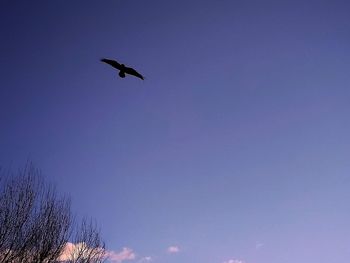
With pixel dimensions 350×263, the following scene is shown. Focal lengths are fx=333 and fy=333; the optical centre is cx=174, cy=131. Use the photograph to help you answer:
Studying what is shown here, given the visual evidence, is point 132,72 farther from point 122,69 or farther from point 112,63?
point 112,63

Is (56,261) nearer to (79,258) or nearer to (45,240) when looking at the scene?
(45,240)

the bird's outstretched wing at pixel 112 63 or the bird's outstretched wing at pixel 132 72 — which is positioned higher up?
the bird's outstretched wing at pixel 112 63

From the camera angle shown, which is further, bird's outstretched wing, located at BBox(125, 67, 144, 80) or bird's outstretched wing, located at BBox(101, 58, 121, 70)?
bird's outstretched wing, located at BBox(125, 67, 144, 80)

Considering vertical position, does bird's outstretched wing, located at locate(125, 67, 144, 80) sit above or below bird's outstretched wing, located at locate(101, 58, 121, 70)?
below

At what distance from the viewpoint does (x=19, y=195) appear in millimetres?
13086

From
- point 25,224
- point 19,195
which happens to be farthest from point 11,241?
point 19,195

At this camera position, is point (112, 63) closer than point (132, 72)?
Yes

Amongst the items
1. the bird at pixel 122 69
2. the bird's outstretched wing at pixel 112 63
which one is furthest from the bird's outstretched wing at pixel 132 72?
the bird's outstretched wing at pixel 112 63

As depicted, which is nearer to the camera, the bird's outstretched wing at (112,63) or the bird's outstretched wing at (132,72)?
the bird's outstretched wing at (112,63)

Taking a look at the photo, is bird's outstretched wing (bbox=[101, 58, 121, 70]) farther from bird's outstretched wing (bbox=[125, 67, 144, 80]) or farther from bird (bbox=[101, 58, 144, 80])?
bird's outstretched wing (bbox=[125, 67, 144, 80])

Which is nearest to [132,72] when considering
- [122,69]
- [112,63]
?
[122,69]

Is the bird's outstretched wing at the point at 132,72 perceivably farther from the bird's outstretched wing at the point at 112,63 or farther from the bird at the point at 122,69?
the bird's outstretched wing at the point at 112,63

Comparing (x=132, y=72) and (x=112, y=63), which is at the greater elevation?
(x=112, y=63)

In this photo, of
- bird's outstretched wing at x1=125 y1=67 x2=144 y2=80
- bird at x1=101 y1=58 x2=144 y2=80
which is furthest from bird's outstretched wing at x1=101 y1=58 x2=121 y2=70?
bird's outstretched wing at x1=125 y1=67 x2=144 y2=80
